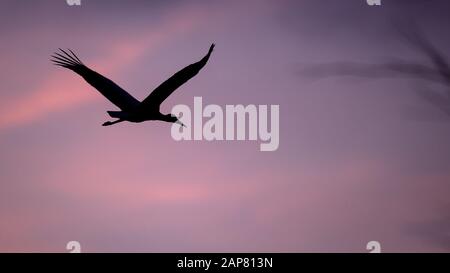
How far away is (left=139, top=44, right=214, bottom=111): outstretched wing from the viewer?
6.66 m

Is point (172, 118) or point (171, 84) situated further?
point (172, 118)

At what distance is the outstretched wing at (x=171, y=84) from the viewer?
6656mm

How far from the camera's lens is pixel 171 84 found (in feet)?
22.4

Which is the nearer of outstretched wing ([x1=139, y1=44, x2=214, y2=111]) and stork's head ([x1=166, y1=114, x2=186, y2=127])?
outstretched wing ([x1=139, y1=44, x2=214, y2=111])

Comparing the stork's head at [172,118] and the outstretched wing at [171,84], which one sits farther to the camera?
the stork's head at [172,118]
